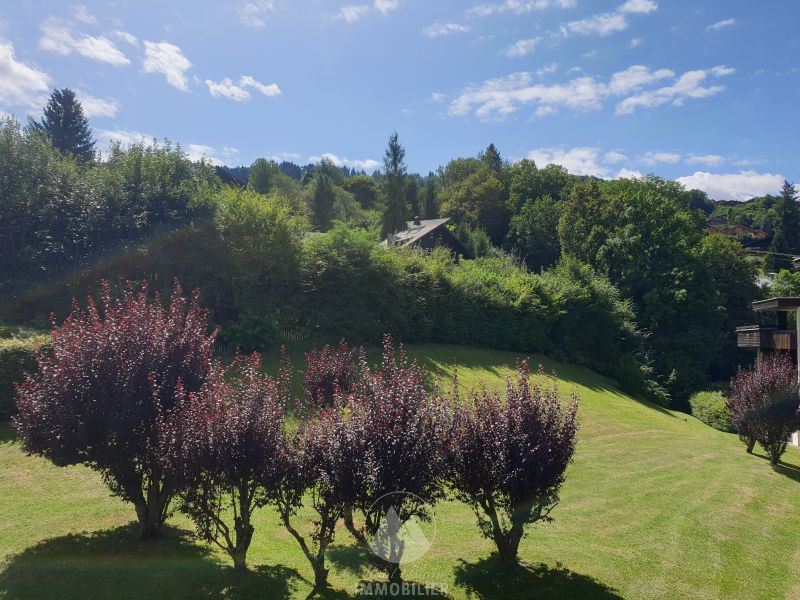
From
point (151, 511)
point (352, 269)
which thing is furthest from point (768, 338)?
point (151, 511)

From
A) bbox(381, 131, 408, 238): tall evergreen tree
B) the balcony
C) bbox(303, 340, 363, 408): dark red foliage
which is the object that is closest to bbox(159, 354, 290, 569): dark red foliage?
bbox(303, 340, 363, 408): dark red foliage

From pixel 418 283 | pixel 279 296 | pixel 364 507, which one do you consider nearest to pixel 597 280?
pixel 418 283

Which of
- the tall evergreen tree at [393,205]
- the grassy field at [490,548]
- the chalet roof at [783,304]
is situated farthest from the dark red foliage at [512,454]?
the tall evergreen tree at [393,205]

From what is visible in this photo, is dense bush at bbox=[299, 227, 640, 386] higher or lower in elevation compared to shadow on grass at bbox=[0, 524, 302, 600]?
higher

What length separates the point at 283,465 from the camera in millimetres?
6488

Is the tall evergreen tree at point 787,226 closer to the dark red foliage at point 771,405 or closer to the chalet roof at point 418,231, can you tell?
the chalet roof at point 418,231

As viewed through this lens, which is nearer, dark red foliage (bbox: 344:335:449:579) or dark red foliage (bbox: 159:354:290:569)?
dark red foliage (bbox: 344:335:449:579)

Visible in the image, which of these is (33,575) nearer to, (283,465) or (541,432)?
(283,465)

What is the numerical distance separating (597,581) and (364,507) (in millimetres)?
3721

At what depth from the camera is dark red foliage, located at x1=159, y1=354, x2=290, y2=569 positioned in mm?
6457

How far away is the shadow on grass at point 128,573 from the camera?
21.4ft

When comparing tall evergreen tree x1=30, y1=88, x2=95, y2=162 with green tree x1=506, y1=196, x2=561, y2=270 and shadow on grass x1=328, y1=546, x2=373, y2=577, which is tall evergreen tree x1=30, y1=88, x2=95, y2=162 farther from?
shadow on grass x1=328, y1=546, x2=373, y2=577

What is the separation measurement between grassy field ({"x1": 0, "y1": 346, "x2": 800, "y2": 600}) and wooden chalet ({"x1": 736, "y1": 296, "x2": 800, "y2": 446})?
9.29 metres

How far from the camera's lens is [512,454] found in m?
6.84
